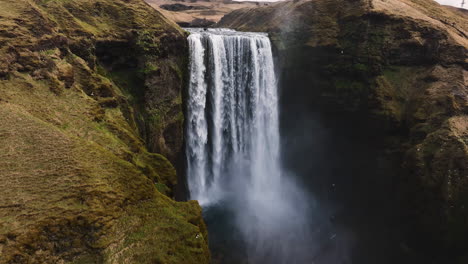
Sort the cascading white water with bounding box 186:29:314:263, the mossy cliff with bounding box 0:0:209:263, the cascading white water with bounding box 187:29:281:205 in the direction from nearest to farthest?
the mossy cliff with bounding box 0:0:209:263, the cascading white water with bounding box 186:29:314:263, the cascading white water with bounding box 187:29:281:205

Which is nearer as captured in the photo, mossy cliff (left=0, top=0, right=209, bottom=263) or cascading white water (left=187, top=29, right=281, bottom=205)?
mossy cliff (left=0, top=0, right=209, bottom=263)

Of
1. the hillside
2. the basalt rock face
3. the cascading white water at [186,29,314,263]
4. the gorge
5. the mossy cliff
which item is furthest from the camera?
the hillside

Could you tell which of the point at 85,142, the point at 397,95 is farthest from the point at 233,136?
the point at 85,142

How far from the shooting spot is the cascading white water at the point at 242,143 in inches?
795

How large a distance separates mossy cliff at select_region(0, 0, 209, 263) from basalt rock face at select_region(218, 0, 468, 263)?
13.6m

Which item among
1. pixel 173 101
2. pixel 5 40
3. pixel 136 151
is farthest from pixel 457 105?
pixel 5 40

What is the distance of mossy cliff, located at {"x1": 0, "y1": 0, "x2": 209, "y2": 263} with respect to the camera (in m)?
6.97

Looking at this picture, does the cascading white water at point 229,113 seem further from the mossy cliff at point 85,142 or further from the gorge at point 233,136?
the mossy cliff at point 85,142

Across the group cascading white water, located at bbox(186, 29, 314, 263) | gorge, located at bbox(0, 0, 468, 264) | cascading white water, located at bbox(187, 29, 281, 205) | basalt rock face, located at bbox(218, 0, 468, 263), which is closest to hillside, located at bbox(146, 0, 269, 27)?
basalt rock face, located at bbox(218, 0, 468, 263)

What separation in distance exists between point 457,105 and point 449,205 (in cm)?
680

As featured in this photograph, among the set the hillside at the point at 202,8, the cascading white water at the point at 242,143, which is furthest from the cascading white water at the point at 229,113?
the hillside at the point at 202,8

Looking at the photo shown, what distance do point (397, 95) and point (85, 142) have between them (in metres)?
21.6

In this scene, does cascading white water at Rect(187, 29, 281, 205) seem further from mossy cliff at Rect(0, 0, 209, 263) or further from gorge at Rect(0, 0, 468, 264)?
mossy cliff at Rect(0, 0, 209, 263)

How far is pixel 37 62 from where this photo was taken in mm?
11289
